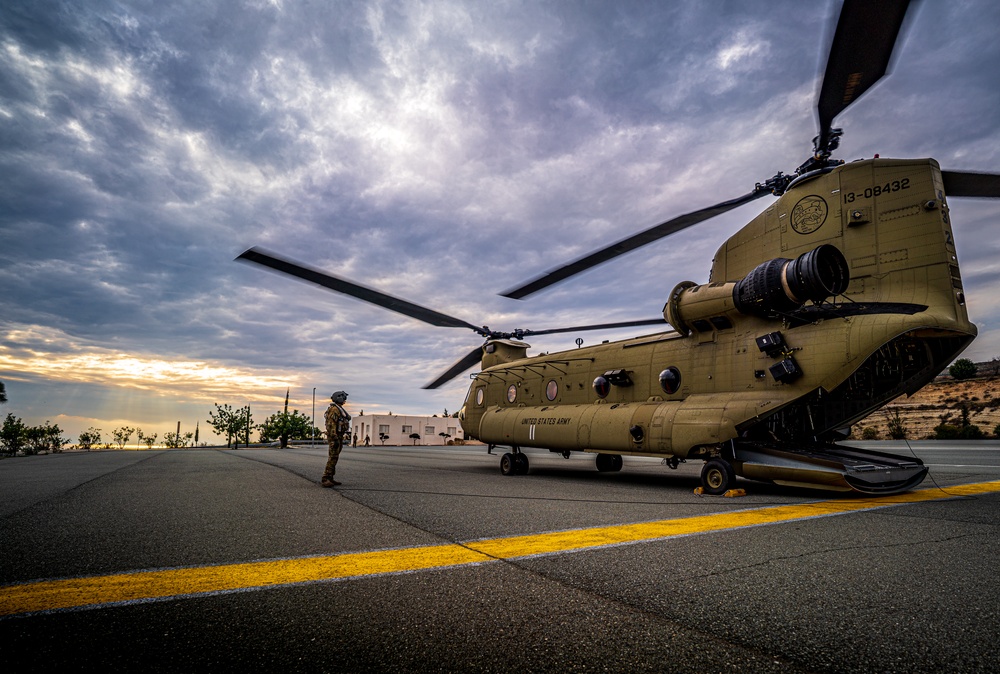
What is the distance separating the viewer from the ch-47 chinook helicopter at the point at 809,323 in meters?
6.84

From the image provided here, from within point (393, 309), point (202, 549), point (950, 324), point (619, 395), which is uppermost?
point (393, 309)

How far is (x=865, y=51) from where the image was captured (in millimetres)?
4832

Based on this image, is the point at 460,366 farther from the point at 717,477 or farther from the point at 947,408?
the point at 947,408

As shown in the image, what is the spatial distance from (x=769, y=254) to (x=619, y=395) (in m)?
3.98

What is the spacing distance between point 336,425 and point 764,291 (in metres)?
→ 7.80

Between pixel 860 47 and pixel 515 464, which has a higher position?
pixel 860 47

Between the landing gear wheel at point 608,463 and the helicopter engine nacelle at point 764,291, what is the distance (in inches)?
196

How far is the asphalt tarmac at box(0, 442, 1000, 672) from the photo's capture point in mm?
1960

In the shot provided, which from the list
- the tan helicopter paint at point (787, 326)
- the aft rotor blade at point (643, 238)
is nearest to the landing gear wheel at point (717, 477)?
the tan helicopter paint at point (787, 326)

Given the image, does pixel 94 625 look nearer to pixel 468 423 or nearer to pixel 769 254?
pixel 769 254

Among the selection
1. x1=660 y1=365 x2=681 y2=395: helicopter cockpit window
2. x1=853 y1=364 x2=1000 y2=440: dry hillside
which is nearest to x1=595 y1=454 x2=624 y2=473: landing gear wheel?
x1=660 y1=365 x2=681 y2=395: helicopter cockpit window

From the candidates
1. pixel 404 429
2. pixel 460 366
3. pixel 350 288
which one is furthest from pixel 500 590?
pixel 404 429

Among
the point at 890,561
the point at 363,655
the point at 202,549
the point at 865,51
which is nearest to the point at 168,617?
the point at 363,655

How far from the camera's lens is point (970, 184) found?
7176 millimetres
